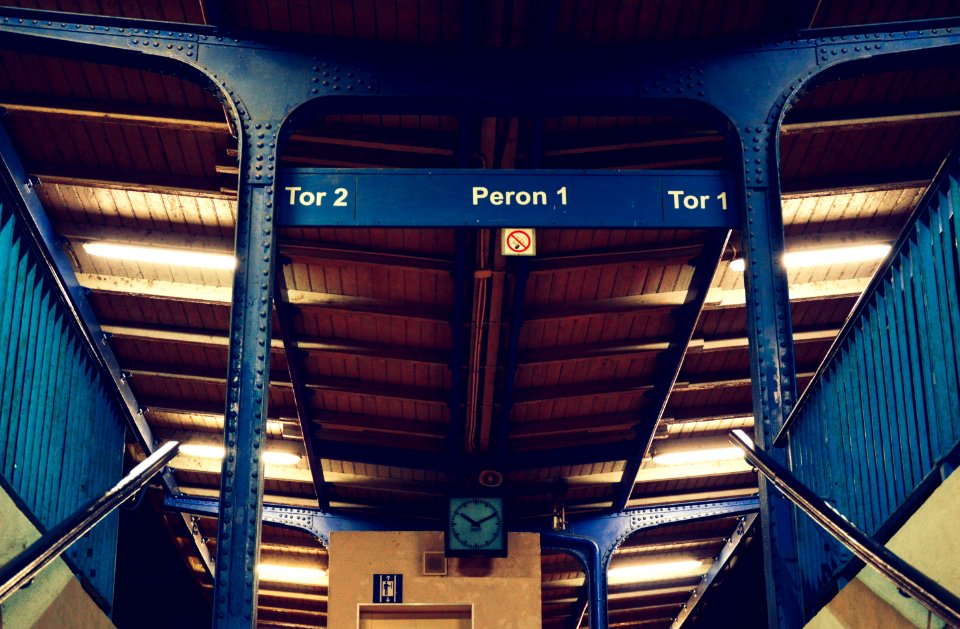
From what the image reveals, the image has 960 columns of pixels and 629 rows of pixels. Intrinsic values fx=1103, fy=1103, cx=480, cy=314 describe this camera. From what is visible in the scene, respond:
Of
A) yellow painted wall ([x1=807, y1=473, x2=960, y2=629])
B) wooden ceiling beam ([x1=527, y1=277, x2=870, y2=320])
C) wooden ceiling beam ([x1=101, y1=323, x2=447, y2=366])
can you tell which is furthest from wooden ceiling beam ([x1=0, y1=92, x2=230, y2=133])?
yellow painted wall ([x1=807, y1=473, x2=960, y2=629])

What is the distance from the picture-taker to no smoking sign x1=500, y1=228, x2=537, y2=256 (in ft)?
27.5

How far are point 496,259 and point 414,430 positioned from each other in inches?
153

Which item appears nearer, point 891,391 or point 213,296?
point 891,391

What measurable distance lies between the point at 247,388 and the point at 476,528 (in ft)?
23.8

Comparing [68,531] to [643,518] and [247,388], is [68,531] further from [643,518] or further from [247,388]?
[643,518]

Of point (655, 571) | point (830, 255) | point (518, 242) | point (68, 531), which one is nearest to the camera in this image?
point (68, 531)

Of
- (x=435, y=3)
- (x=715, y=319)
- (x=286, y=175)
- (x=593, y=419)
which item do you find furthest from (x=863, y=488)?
(x=593, y=419)

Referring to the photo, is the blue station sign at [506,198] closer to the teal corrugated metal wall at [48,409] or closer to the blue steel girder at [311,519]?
the teal corrugated metal wall at [48,409]

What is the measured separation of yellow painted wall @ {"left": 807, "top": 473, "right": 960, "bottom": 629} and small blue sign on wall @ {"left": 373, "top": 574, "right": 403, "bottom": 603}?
863 cm

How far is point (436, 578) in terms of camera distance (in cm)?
1331

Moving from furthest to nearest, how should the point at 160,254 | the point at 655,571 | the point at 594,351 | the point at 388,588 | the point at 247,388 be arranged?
the point at 655,571, the point at 388,588, the point at 594,351, the point at 160,254, the point at 247,388

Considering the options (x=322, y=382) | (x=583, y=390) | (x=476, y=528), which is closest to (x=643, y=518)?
(x=476, y=528)

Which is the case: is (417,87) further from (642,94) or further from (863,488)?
(863,488)

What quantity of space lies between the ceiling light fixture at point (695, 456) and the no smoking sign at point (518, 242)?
719 cm
